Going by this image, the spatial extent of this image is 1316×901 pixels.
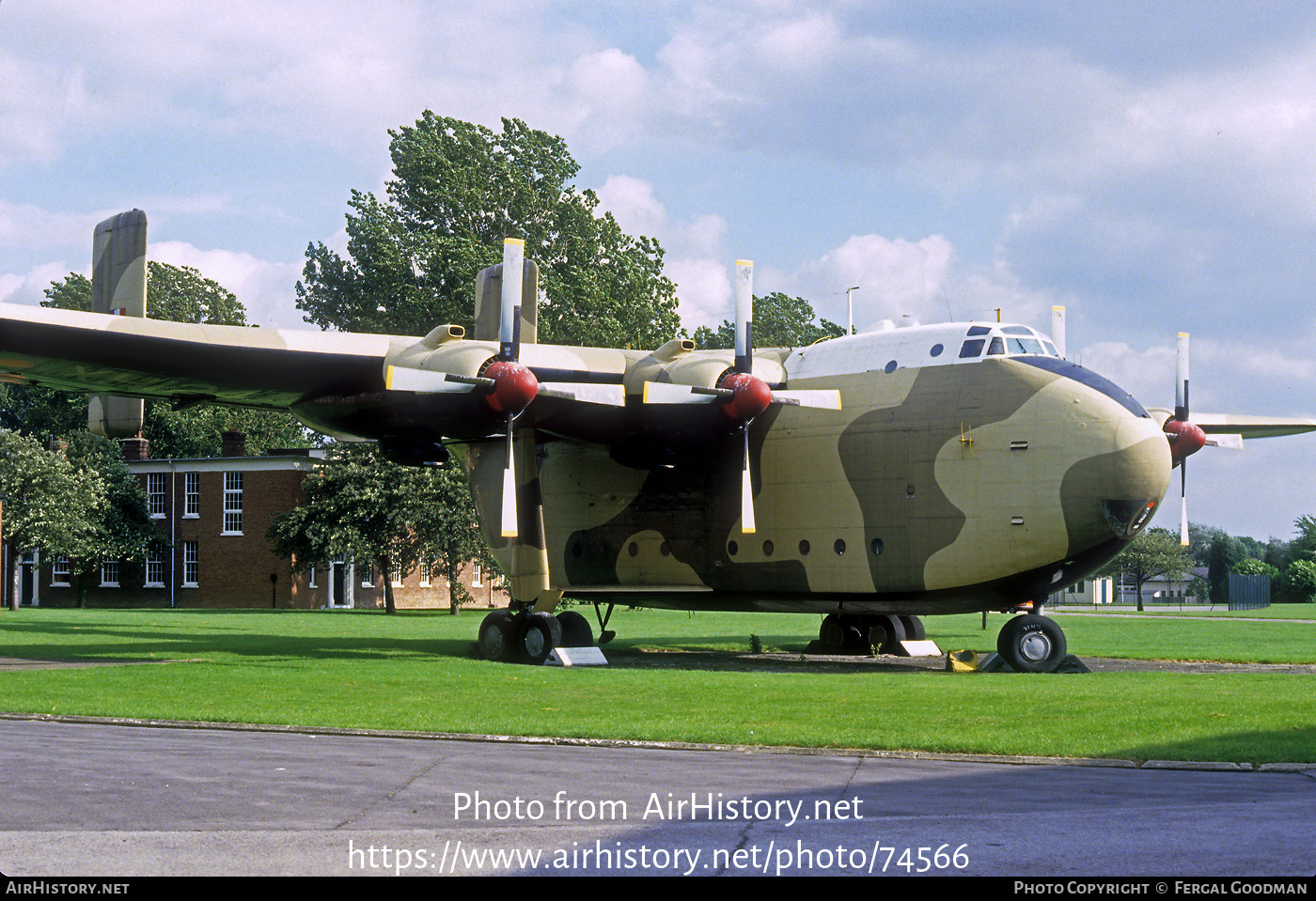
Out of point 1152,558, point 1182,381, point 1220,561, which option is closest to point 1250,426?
point 1182,381

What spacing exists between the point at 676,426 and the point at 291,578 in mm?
41725

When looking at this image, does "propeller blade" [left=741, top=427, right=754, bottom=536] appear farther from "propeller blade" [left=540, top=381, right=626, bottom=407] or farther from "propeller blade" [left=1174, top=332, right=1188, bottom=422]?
"propeller blade" [left=1174, top=332, right=1188, bottom=422]

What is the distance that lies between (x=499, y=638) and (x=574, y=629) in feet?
5.16

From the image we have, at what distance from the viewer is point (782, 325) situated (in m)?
96.1

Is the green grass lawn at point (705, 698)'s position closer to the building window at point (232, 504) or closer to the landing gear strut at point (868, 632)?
the landing gear strut at point (868, 632)

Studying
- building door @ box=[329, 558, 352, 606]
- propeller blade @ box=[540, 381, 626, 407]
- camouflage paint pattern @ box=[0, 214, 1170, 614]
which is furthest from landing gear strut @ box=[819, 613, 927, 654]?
building door @ box=[329, 558, 352, 606]

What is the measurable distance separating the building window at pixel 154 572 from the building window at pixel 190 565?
4.85ft

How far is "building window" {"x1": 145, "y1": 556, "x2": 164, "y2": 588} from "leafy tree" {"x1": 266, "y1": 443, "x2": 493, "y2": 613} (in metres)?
13.5

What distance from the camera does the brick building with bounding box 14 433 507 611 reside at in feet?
199

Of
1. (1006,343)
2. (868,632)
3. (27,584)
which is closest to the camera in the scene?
(1006,343)

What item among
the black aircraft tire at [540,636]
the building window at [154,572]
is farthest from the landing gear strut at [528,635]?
the building window at [154,572]

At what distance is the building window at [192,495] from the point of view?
207 feet

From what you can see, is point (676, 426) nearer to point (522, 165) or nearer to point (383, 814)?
point (383, 814)

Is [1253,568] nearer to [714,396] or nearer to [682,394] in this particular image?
[714,396]
